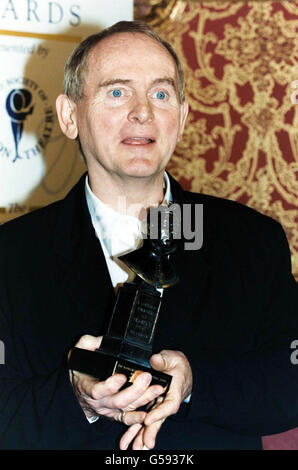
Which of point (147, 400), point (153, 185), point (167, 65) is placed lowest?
point (147, 400)

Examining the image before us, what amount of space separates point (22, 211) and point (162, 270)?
1.13 m

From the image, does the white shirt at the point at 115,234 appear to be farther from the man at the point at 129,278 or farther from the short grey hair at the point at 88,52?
the short grey hair at the point at 88,52

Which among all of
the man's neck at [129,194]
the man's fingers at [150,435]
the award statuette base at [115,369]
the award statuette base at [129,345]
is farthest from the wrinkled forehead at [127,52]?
the man's fingers at [150,435]

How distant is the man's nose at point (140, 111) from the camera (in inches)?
56.2

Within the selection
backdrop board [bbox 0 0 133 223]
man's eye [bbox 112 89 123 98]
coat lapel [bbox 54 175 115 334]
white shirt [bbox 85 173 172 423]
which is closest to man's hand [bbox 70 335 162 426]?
coat lapel [bbox 54 175 115 334]

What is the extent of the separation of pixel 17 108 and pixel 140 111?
892mm

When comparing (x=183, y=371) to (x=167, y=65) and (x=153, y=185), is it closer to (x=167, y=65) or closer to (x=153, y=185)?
(x=153, y=185)

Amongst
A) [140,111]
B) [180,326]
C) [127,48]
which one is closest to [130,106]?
[140,111]

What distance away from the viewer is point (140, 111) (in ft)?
4.69

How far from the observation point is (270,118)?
2.26 metres

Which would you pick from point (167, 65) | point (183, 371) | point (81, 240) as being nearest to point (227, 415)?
point (183, 371)

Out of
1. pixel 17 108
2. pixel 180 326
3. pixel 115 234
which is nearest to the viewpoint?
pixel 180 326

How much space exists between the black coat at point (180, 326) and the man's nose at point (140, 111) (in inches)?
8.5

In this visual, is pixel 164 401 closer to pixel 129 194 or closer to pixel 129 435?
pixel 129 435
